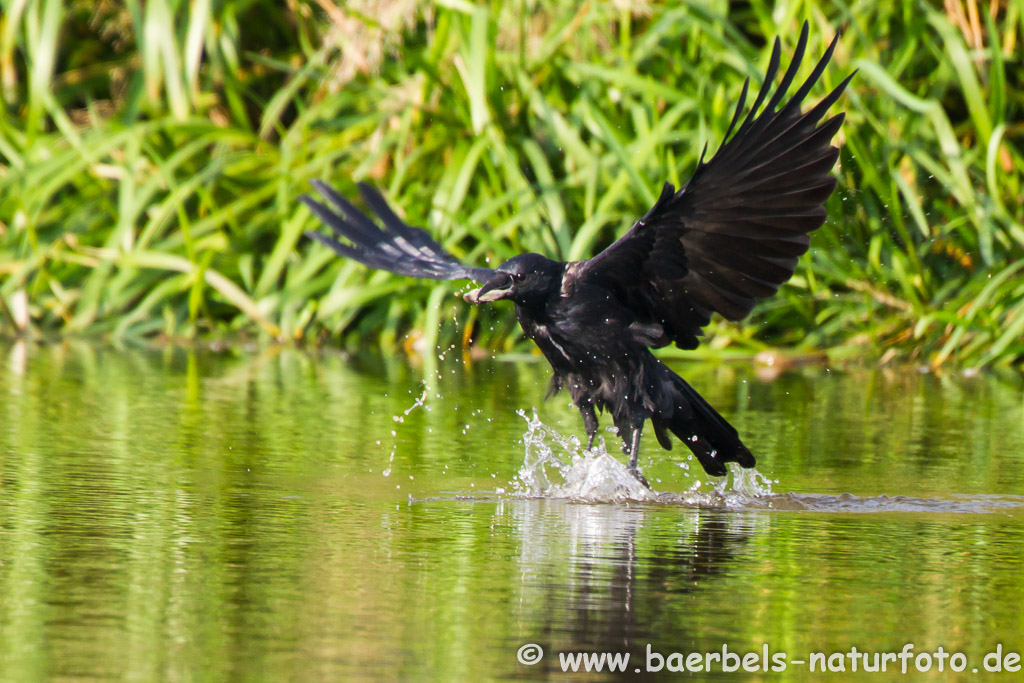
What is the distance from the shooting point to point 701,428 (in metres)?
5.37

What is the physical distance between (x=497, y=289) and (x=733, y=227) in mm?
780

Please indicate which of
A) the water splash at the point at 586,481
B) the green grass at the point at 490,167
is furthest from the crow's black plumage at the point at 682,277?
the green grass at the point at 490,167

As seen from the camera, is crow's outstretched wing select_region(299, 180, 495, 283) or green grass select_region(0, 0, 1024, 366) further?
green grass select_region(0, 0, 1024, 366)

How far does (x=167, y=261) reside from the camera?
10.2 m

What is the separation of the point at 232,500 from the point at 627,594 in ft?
5.25

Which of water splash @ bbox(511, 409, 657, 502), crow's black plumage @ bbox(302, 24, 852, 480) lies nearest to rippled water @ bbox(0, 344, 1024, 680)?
water splash @ bbox(511, 409, 657, 502)

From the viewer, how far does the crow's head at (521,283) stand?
5172 mm

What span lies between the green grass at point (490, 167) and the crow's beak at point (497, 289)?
3884 millimetres

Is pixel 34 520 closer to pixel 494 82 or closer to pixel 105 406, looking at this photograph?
pixel 105 406

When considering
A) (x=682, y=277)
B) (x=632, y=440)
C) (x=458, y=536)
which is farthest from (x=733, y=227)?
(x=458, y=536)

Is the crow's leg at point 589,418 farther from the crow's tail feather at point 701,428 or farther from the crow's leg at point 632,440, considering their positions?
the crow's tail feather at point 701,428

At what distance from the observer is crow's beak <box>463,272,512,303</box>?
203 inches

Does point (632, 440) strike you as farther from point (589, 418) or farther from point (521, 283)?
point (521, 283)

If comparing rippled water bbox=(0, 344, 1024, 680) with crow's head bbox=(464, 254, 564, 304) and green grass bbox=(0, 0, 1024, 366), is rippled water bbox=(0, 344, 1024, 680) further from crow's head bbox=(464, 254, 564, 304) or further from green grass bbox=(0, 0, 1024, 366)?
green grass bbox=(0, 0, 1024, 366)
